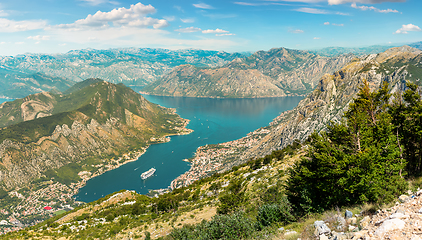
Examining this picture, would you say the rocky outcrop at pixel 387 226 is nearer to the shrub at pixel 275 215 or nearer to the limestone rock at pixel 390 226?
the limestone rock at pixel 390 226

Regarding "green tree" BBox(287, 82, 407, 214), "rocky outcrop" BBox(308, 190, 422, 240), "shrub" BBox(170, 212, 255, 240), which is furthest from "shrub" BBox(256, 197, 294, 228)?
"rocky outcrop" BBox(308, 190, 422, 240)

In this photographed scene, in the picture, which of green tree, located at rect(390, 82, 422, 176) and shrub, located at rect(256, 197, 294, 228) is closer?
shrub, located at rect(256, 197, 294, 228)

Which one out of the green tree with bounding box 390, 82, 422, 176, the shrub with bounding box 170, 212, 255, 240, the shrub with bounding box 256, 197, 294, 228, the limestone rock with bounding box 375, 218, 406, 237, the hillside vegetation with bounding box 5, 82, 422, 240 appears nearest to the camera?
the limestone rock with bounding box 375, 218, 406, 237

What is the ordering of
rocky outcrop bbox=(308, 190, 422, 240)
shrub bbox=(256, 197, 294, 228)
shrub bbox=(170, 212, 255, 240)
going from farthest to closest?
shrub bbox=(256, 197, 294, 228)
shrub bbox=(170, 212, 255, 240)
rocky outcrop bbox=(308, 190, 422, 240)

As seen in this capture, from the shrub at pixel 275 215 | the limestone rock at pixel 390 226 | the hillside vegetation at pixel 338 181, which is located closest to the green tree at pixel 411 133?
the hillside vegetation at pixel 338 181

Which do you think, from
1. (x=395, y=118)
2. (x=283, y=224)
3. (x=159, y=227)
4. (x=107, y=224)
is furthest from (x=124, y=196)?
(x=395, y=118)

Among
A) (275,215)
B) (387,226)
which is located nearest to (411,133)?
(275,215)

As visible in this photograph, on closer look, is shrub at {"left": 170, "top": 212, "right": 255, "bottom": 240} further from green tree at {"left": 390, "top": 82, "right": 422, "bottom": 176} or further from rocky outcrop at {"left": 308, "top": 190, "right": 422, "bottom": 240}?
green tree at {"left": 390, "top": 82, "right": 422, "bottom": 176}

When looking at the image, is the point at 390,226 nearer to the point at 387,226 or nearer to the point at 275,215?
the point at 387,226

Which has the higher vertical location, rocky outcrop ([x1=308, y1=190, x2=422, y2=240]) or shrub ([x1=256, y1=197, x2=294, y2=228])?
rocky outcrop ([x1=308, y1=190, x2=422, y2=240])

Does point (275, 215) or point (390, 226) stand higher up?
point (390, 226)

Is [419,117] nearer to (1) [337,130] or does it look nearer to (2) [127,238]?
(1) [337,130]
